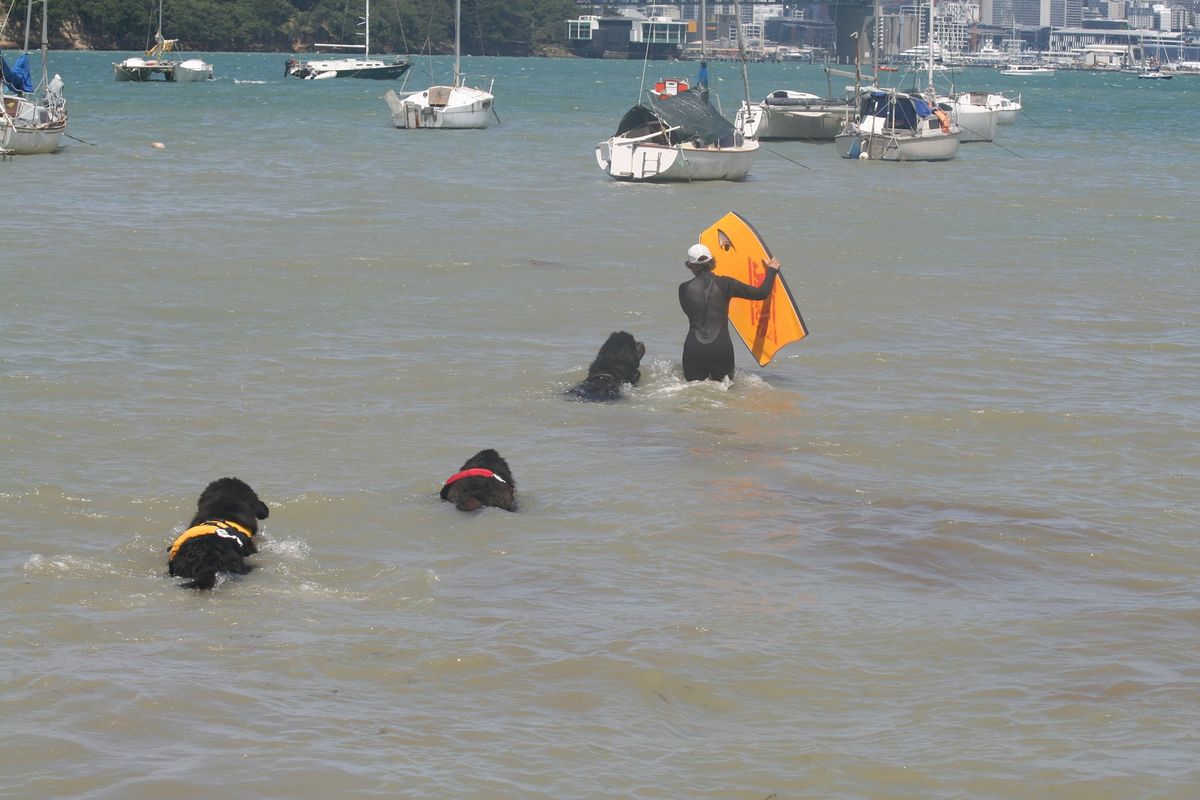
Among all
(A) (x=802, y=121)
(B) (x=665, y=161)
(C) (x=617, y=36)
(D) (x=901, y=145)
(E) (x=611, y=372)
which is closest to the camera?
(E) (x=611, y=372)

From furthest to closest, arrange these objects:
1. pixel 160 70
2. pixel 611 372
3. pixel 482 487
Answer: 1. pixel 160 70
2. pixel 611 372
3. pixel 482 487

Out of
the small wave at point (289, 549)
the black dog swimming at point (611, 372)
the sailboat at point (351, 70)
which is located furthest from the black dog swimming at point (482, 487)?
the sailboat at point (351, 70)

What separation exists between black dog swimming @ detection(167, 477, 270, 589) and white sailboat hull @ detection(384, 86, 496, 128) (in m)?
42.7

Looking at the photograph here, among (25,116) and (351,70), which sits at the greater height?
(351,70)

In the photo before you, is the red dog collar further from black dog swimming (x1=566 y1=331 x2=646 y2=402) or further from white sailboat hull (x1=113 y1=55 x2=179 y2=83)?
white sailboat hull (x1=113 y1=55 x2=179 y2=83)

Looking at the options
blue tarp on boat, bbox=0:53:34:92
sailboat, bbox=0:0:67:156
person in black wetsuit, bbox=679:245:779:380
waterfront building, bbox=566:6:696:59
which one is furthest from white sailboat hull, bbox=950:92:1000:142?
waterfront building, bbox=566:6:696:59

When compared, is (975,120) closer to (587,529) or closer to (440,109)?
(440,109)

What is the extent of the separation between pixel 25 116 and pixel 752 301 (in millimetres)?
26281

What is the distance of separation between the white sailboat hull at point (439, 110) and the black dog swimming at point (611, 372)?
38.7m

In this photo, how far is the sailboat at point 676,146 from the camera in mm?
31672

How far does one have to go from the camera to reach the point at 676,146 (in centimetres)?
3161

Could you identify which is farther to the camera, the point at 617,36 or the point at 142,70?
the point at 617,36

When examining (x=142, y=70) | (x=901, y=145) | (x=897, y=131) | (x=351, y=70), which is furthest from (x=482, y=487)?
(x=351, y=70)

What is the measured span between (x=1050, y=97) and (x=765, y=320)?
89245 mm
